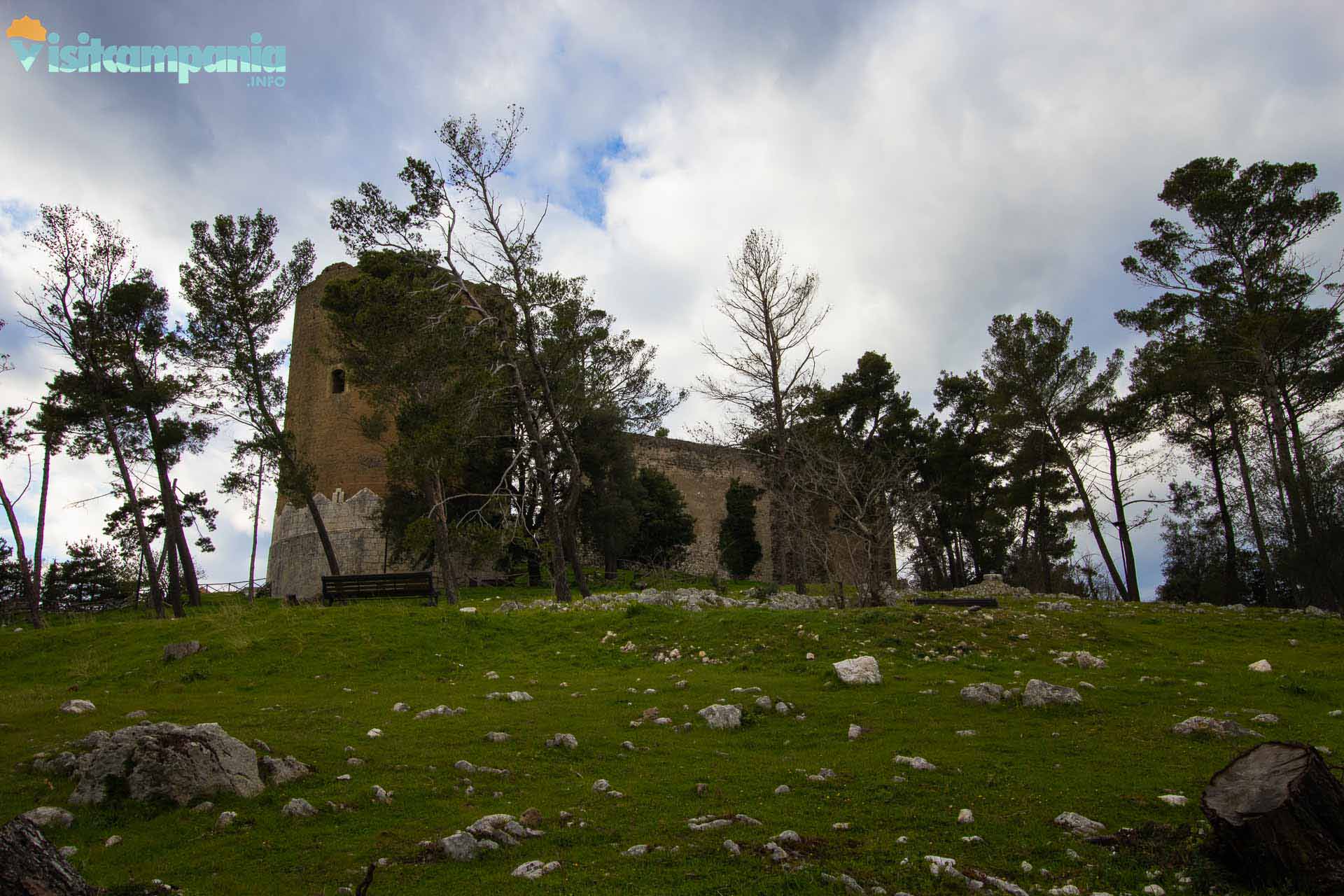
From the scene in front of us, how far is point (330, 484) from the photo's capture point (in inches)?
1026

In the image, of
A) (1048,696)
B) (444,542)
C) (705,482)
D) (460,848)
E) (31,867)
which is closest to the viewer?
(31,867)

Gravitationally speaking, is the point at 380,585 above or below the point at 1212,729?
above

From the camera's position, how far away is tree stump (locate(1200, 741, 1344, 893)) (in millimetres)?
3096

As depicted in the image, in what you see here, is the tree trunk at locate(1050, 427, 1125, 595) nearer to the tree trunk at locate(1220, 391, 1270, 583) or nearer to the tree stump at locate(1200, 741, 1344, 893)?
the tree trunk at locate(1220, 391, 1270, 583)

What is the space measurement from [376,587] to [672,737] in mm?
12402

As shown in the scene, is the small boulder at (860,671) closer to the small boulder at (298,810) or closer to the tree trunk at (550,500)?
the small boulder at (298,810)

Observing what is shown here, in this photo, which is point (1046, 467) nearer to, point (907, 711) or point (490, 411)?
point (490, 411)

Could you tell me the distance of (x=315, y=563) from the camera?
26.2 metres

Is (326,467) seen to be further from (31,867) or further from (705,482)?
(31,867)

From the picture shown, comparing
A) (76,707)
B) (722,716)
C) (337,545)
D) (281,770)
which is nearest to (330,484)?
(337,545)

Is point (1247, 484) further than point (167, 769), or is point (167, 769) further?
point (1247, 484)

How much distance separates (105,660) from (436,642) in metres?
4.35

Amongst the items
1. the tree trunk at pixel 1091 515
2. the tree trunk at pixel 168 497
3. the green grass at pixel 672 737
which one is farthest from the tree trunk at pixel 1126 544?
the tree trunk at pixel 168 497

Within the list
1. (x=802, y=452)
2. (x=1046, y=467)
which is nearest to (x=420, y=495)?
(x=802, y=452)
